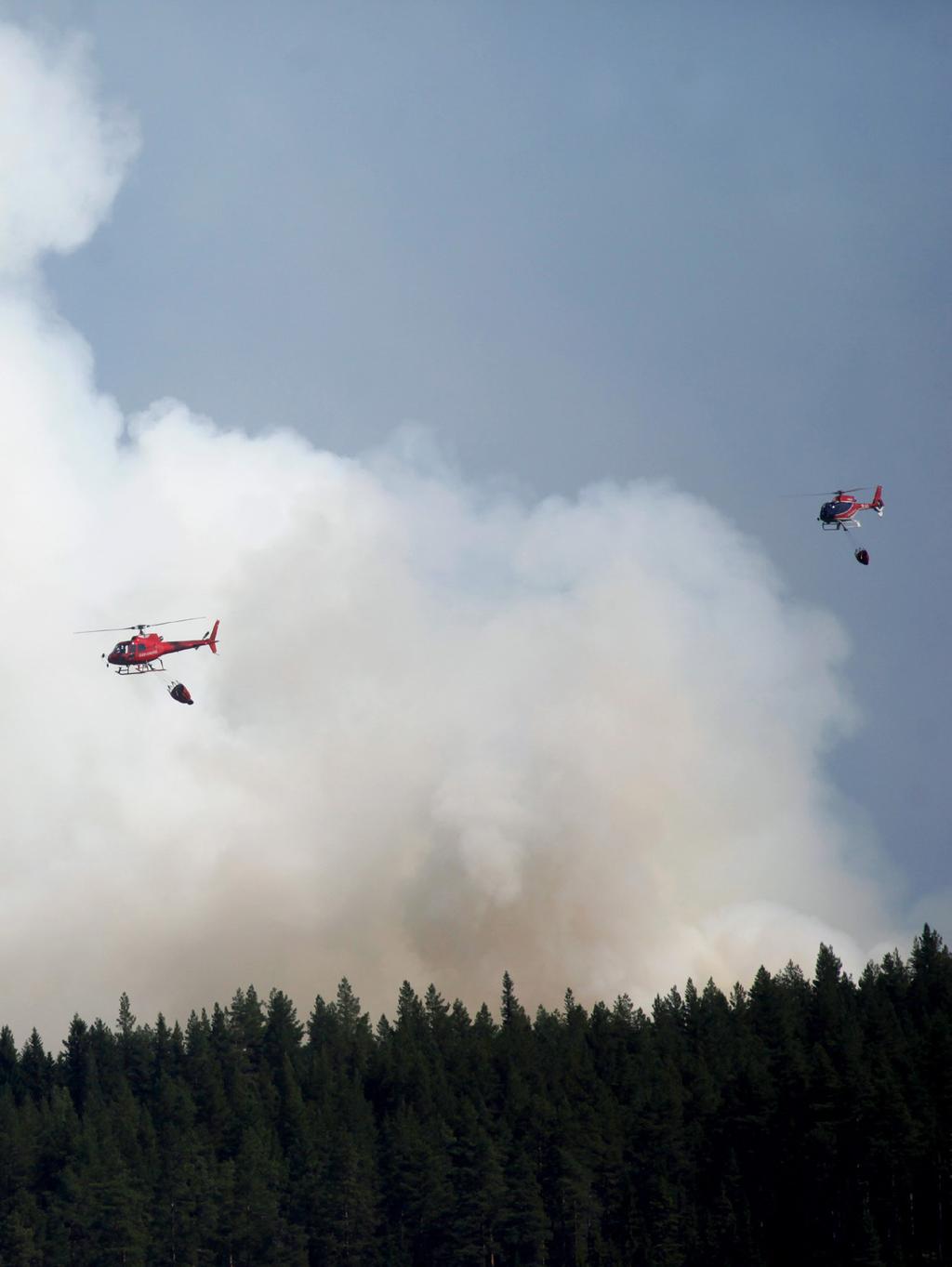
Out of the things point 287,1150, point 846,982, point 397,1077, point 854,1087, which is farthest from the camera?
point 846,982

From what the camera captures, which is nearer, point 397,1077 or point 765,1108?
point 765,1108

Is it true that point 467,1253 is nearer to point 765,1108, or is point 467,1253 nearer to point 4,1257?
point 765,1108

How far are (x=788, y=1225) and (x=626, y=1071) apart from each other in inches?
839

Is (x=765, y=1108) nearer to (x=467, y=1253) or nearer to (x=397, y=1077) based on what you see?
(x=467, y=1253)

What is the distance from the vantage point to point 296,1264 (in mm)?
139875

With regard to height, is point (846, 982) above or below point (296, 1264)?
above

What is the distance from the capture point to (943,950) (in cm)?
19475

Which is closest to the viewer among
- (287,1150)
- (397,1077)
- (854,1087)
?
(854,1087)

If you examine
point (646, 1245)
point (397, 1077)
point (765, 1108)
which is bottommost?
point (646, 1245)

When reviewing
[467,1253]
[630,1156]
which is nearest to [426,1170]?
[467,1253]

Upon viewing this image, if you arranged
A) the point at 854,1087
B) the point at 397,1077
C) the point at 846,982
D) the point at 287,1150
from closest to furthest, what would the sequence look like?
1. the point at 854,1087
2. the point at 287,1150
3. the point at 397,1077
4. the point at 846,982

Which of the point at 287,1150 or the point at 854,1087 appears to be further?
the point at 287,1150

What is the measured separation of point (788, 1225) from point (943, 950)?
188 ft

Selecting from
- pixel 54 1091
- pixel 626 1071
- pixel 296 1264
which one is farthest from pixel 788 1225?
pixel 54 1091
